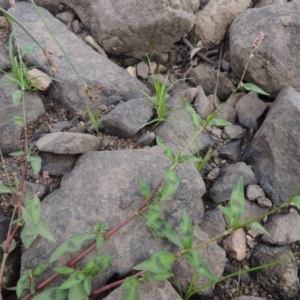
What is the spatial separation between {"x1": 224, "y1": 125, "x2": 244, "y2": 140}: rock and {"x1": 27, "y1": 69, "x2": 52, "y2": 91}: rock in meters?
1.23

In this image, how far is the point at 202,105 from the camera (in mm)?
2818

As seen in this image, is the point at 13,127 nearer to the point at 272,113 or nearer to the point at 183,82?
the point at 183,82

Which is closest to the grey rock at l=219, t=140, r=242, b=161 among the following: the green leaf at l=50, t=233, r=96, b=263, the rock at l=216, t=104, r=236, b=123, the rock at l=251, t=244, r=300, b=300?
the rock at l=216, t=104, r=236, b=123

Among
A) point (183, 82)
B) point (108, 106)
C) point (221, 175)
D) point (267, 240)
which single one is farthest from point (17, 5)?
point (267, 240)

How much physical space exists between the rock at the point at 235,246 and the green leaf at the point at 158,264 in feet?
1.83

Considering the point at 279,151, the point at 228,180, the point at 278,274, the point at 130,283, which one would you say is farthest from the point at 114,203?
the point at 279,151

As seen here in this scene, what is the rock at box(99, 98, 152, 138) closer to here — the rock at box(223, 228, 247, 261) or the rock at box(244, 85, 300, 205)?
the rock at box(244, 85, 300, 205)

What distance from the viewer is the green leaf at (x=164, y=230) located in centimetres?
195

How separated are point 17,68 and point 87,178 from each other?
849 millimetres

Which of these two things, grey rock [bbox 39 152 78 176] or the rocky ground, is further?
grey rock [bbox 39 152 78 176]

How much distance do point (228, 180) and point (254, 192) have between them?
0.17 m

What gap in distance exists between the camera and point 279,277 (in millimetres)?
2156

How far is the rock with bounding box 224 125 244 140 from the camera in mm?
2717

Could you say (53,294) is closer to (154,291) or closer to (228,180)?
(154,291)
